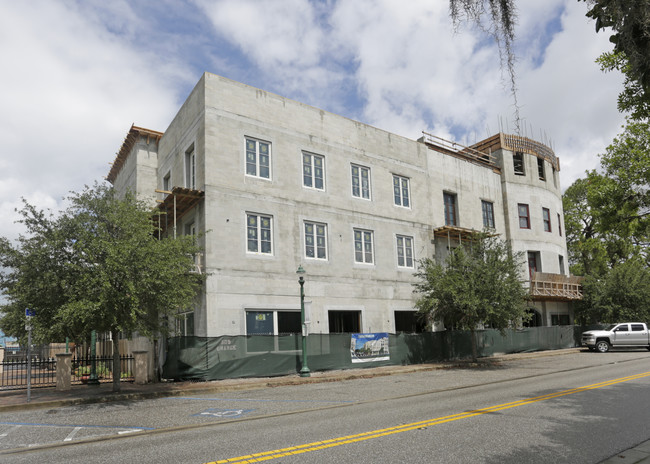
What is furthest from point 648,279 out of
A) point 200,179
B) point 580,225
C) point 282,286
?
point 200,179

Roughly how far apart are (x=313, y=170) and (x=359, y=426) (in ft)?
58.3

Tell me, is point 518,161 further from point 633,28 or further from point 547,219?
point 633,28

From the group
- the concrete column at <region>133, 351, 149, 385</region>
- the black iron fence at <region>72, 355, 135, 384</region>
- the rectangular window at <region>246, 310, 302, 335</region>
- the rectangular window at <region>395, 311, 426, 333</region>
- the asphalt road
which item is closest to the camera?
the asphalt road

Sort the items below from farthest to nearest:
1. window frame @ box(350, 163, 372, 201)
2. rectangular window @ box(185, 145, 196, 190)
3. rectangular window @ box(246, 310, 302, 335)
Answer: window frame @ box(350, 163, 372, 201) → rectangular window @ box(185, 145, 196, 190) → rectangular window @ box(246, 310, 302, 335)

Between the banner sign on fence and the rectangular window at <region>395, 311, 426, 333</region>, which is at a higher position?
the rectangular window at <region>395, 311, 426, 333</region>

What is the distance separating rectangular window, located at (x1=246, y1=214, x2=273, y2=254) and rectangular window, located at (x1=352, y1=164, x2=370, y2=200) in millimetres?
5855

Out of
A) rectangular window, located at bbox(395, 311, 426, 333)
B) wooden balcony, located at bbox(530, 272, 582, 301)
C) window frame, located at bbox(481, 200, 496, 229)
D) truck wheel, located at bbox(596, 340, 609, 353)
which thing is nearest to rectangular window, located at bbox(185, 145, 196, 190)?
rectangular window, located at bbox(395, 311, 426, 333)

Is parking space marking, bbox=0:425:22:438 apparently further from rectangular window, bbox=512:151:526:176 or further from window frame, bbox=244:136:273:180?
rectangular window, bbox=512:151:526:176

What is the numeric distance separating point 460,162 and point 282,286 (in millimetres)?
16551

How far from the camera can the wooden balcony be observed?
33406 mm

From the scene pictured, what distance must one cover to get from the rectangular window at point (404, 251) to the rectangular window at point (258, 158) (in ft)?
29.0

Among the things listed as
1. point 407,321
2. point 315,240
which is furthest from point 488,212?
point 315,240

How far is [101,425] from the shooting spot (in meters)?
11.1

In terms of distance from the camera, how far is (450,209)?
3281 centimetres
